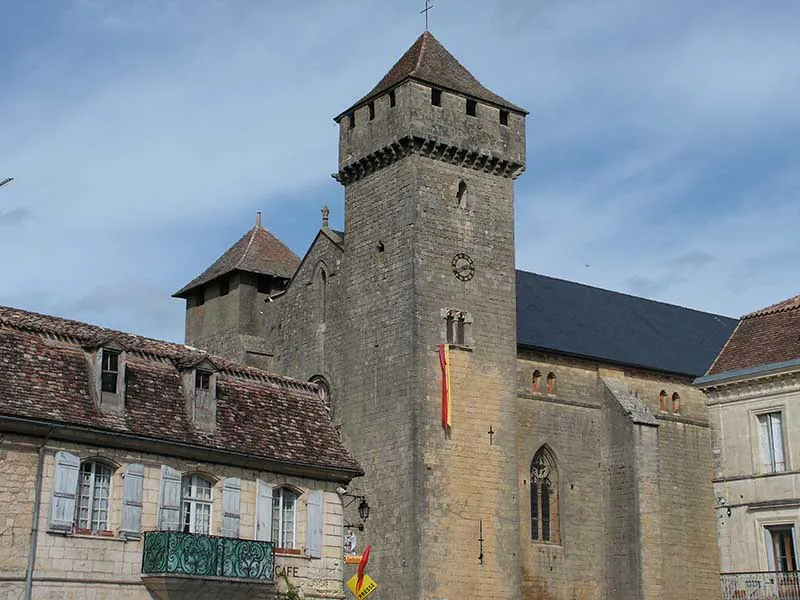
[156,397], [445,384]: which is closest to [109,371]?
[156,397]

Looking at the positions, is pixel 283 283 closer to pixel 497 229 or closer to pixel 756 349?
pixel 497 229

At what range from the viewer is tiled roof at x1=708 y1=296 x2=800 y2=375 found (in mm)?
27641

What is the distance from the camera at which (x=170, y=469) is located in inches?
798

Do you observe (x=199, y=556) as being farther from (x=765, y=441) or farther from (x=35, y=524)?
(x=765, y=441)

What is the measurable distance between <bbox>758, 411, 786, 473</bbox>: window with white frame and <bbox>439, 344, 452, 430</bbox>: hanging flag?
7456 mm

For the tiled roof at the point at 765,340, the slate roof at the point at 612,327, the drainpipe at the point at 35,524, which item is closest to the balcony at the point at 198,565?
the drainpipe at the point at 35,524

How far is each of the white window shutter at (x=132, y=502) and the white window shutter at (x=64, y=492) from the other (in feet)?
2.86

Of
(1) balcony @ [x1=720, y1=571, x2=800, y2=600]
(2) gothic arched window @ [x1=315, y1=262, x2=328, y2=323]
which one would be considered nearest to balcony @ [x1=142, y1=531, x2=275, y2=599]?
(1) balcony @ [x1=720, y1=571, x2=800, y2=600]

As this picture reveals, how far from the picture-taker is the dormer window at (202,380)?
70.5 feet

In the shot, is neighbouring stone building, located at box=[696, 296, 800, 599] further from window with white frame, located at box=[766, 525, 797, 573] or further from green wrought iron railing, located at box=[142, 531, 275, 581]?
green wrought iron railing, located at box=[142, 531, 275, 581]

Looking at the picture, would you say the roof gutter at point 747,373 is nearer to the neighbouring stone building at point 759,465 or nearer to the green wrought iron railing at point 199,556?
the neighbouring stone building at point 759,465

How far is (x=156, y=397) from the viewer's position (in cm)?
2089

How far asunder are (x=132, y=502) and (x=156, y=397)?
1.98m

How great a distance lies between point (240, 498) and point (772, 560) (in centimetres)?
1184
